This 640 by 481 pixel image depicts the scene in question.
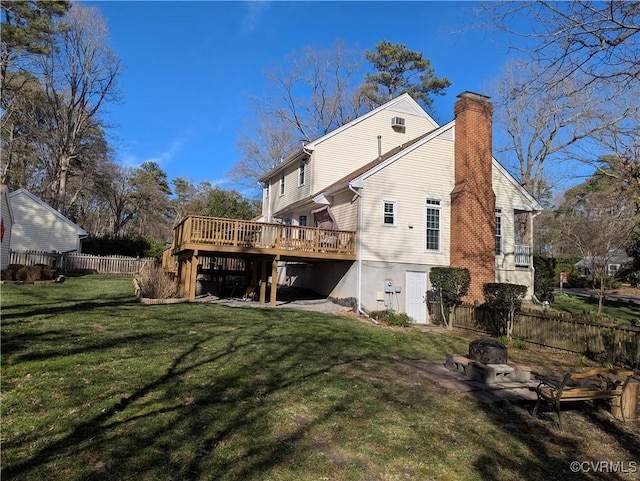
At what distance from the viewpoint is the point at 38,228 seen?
27406mm

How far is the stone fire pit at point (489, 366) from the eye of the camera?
7.41 metres

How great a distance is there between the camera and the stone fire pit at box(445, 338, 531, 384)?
292 inches

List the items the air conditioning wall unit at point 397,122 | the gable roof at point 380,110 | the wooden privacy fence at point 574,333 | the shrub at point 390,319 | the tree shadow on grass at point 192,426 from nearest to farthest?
the tree shadow on grass at point 192,426, the wooden privacy fence at point 574,333, the shrub at point 390,319, the gable roof at point 380,110, the air conditioning wall unit at point 397,122

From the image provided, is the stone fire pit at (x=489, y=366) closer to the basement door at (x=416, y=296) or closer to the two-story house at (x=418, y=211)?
the two-story house at (x=418, y=211)

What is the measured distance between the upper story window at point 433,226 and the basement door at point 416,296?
4.32 ft

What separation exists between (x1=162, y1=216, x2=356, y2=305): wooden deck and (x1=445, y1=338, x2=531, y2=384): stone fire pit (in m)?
8.46

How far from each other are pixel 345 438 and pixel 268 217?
2155cm

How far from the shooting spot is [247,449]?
4180mm

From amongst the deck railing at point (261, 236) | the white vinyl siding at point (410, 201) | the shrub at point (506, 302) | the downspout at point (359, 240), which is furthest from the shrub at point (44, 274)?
the shrub at point (506, 302)

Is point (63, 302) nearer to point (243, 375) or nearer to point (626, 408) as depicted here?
point (243, 375)

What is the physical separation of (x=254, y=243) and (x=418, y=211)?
23.0ft

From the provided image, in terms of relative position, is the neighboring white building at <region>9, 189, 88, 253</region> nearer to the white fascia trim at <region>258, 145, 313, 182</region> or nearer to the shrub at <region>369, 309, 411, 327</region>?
the white fascia trim at <region>258, 145, 313, 182</region>

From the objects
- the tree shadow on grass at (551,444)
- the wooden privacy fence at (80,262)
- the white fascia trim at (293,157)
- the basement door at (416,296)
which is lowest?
the tree shadow on grass at (551,444)

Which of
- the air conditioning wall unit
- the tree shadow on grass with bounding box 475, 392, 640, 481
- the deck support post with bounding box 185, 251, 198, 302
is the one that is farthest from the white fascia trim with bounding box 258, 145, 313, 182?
the tree shadow on grass with bounding box 475, 392, 640, 481
